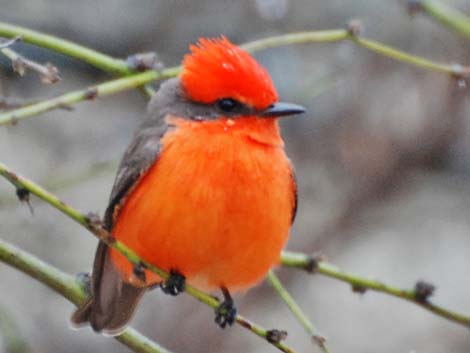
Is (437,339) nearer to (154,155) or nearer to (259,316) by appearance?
(259,316)

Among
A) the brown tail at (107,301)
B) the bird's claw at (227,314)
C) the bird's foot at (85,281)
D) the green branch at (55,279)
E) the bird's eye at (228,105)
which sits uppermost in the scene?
the bird's eye at (228,105)

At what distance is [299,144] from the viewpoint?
24.9 ft

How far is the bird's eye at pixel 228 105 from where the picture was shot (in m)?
4.09

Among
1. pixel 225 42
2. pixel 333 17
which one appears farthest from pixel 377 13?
pixel 225 42

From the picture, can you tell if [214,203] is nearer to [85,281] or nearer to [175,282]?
[175,282]

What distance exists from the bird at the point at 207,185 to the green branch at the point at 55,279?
12 cm

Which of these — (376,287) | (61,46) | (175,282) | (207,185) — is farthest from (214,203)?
(61,46)

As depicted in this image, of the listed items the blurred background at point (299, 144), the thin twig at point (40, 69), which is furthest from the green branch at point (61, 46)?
the blurred background at point (299, 144)

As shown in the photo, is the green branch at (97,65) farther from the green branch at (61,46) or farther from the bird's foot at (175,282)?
the bird's foot at (175,282)

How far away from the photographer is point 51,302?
25.2 ft

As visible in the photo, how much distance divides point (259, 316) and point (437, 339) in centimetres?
146

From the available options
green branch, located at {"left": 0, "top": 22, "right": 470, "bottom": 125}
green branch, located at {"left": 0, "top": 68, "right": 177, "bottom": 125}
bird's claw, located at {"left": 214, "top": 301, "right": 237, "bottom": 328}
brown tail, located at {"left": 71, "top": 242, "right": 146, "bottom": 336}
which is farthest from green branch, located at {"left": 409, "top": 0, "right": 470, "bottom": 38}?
brown tail, located at {"left": 71, "top": 242, "right": 146, "bottom": 336}

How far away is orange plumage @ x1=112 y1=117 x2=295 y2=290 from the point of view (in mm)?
3777

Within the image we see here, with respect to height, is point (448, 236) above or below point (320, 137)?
above
